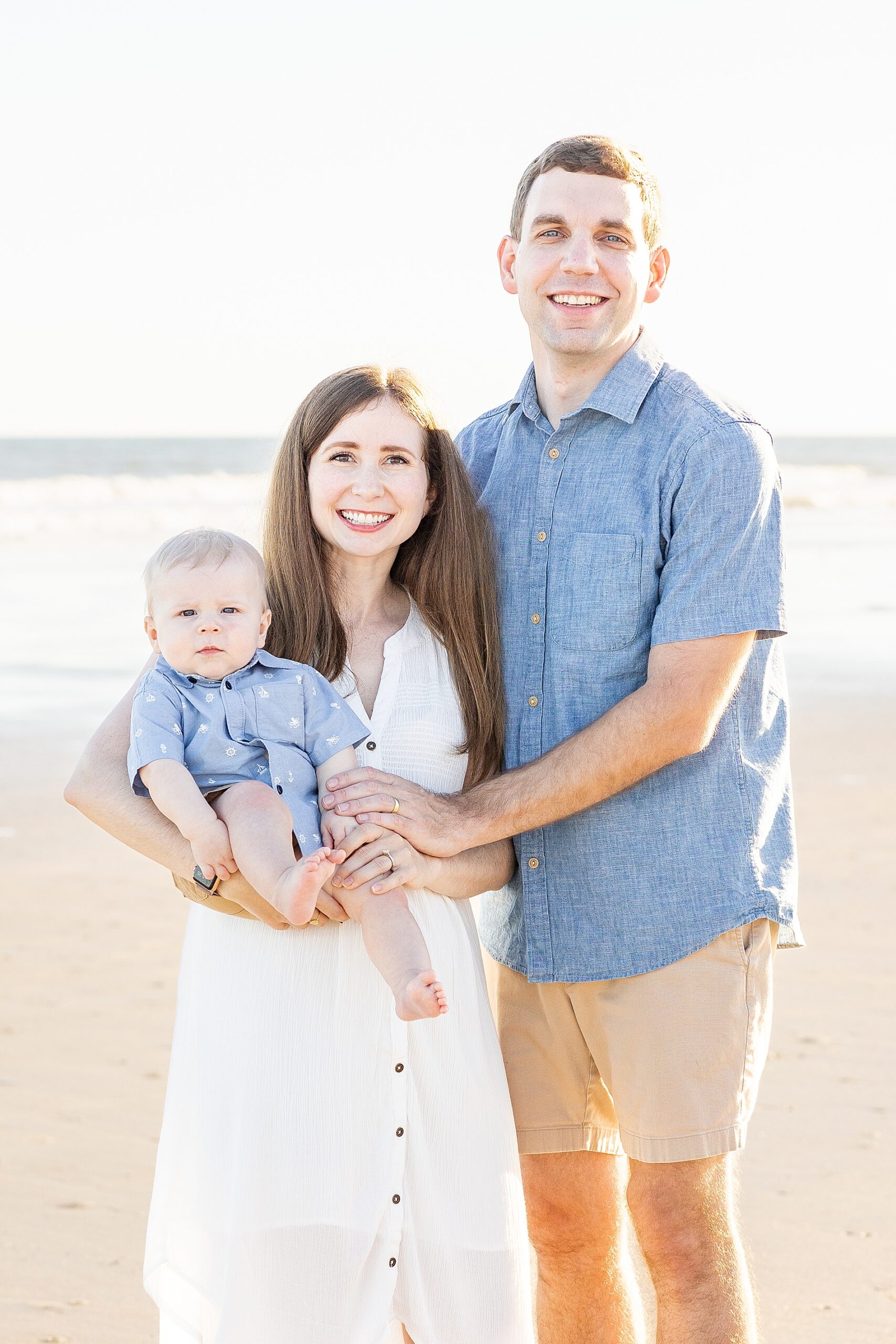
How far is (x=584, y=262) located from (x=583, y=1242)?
198 cm

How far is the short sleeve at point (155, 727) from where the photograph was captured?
244 cm

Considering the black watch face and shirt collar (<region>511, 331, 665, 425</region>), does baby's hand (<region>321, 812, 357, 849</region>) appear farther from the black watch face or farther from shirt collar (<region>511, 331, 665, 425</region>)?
shirt collar (<region>511, 331, 665, 425</region>)

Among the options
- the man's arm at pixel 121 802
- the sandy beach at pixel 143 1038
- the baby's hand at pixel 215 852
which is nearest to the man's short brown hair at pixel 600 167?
the sandy beach at pixel 143 1038

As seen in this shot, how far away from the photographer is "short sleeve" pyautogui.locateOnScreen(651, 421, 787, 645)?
2.54 m

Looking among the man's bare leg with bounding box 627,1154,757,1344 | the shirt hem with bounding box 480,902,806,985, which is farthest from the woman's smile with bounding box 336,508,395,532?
the man's bare leg with bounding box 627,1154,757,1344

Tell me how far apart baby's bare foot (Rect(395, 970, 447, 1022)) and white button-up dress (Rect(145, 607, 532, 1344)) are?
0.64 ft

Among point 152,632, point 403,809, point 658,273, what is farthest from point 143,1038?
point 658,273

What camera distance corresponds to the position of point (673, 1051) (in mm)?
2615

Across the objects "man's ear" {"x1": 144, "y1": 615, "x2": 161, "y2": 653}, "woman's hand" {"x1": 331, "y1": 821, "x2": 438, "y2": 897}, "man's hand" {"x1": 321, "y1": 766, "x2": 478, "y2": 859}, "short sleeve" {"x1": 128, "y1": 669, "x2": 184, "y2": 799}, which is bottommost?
"woman's hand" {"x1": 331, "y1": 821, "x2": 438, "y2": 897}

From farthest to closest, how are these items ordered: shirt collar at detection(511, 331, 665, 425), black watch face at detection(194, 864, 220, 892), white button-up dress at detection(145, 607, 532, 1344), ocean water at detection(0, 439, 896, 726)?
ocean water at detection(0, 439, 896, 726), shirt collar at detection(511, 331, 665, 425), black watch face at detection(194, 864, 220, 892), white button-up dress at detection(145, 607, 532, 1344)

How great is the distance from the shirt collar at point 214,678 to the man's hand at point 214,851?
289 millimetres

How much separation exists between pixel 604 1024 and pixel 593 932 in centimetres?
19

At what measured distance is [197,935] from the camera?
2.55 meters

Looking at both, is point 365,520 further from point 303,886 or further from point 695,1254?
point 695,1254
